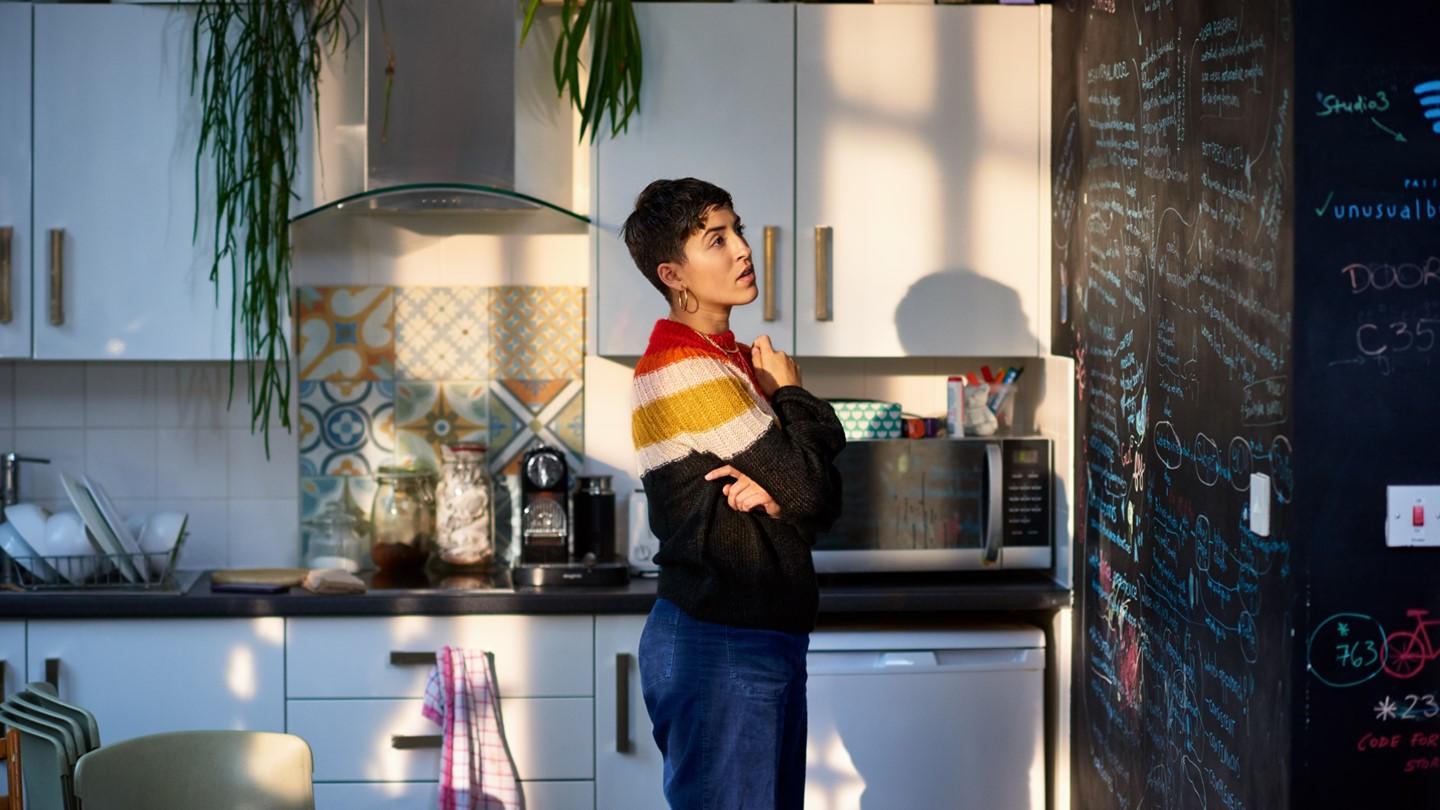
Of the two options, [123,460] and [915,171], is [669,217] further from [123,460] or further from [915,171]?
[123,460]

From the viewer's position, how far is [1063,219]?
3271 millimetres

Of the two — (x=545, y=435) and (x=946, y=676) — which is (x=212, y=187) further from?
(x=946, y=676)

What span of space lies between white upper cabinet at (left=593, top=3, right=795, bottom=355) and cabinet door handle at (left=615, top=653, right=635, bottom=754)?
68 centimetres

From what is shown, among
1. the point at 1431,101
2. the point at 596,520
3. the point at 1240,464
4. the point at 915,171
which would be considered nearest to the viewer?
the point at 1431,101

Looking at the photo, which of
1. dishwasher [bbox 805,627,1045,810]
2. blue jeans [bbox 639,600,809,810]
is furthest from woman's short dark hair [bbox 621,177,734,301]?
dishwasher [bbox 805,627,1045,810]

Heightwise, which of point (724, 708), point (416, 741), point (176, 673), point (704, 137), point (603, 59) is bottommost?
point (416, 741)

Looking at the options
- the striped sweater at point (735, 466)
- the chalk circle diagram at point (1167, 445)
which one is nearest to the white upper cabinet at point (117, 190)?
the striped sweater at point (735, 466)

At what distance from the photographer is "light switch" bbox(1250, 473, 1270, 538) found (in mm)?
2074

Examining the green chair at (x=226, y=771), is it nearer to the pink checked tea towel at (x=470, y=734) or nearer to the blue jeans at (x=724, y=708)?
the blue jeans at (x=724, y=708)

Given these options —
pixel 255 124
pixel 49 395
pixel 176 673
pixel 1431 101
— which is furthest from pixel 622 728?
pixel 1431 101

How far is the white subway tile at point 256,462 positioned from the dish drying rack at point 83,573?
0.39 metres

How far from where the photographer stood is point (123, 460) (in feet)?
12.1

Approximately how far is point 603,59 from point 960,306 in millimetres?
953

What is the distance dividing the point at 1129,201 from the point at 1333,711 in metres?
1.06
